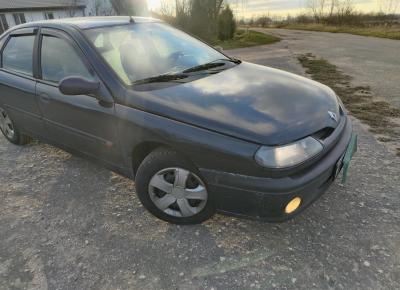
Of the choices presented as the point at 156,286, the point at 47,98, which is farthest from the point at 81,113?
the point at 156,286

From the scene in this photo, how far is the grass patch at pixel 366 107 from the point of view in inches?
172

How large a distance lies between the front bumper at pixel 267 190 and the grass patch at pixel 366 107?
2317mm

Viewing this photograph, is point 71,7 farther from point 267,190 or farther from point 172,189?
point 267,190

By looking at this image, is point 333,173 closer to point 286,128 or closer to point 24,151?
Answer: point 286,128

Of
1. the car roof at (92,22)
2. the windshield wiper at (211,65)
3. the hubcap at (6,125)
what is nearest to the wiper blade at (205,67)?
the windshield wiper at (211,65)

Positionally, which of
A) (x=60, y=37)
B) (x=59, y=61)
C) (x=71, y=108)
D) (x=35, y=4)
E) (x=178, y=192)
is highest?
(x=35, y=4)

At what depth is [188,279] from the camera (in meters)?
2.18

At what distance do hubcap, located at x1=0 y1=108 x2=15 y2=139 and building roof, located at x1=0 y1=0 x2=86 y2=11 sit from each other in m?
28.7

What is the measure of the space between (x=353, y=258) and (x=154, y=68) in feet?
7.07

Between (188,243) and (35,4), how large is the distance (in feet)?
110

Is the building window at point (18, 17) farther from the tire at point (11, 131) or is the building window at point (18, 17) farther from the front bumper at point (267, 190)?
the front bumper at point (267, 190)

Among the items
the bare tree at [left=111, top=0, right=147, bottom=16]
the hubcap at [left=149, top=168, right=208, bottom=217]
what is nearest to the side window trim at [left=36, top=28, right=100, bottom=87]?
the hubcap at [left=149, top=168, right=208, bottom=217]

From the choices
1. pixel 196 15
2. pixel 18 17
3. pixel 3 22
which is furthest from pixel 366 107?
pixel 18 17

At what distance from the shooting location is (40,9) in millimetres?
29609
